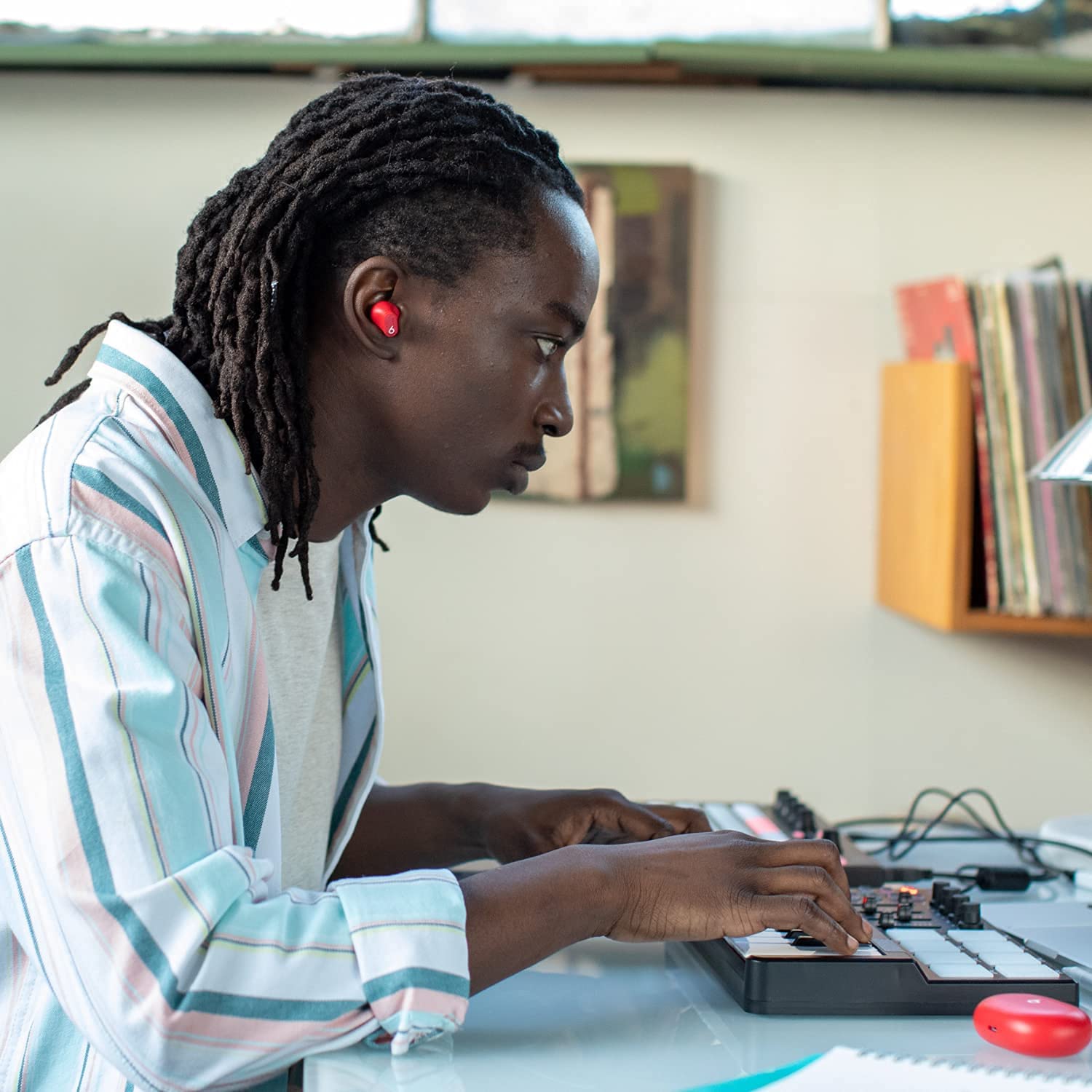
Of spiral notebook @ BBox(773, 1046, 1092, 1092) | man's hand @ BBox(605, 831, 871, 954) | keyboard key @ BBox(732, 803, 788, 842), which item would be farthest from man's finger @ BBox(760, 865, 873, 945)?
keyboard key @ BBox(732, 803, 788, 842)

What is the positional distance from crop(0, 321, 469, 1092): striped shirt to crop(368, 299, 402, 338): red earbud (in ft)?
0.62

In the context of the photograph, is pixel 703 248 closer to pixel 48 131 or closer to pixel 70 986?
pixel 48 131

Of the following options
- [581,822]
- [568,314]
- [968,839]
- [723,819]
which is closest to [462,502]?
[568,314]

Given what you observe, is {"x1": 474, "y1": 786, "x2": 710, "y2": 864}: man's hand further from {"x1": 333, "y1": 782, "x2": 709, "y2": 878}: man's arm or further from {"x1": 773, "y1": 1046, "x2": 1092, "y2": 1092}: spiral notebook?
{"x1": 773, "y1": 1046, "x2": 1092, "y2": 1092}: spiral notebook

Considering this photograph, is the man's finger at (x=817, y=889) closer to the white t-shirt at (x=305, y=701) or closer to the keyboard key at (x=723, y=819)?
the keyboard key at (x=723, y=819)

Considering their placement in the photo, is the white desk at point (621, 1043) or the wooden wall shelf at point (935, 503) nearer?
the white desk at point (621, 1043)

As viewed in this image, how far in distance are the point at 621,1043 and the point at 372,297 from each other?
0.52 m

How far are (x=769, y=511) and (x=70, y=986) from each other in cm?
129

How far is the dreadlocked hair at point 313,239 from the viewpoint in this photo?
35.7 inches

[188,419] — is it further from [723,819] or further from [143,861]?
[723,819]

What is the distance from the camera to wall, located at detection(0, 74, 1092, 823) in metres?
1.76

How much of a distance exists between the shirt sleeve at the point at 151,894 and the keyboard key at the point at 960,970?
0.31 metres

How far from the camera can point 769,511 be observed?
181 centimetres

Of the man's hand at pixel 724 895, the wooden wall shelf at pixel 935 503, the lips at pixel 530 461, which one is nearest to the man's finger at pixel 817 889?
the man's hand at pixel 724 895
